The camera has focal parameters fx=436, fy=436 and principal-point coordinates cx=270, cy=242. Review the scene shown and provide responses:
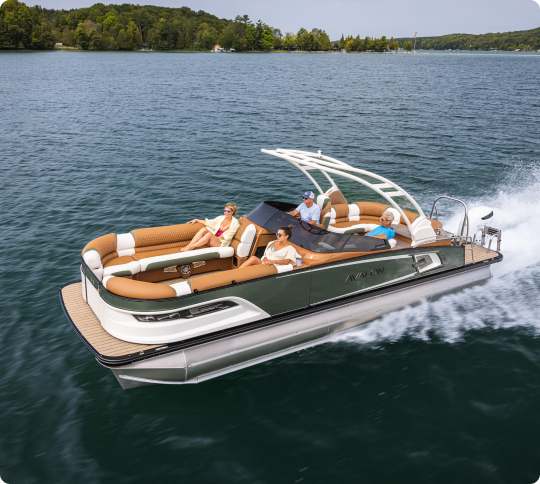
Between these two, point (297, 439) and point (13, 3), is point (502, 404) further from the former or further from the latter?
point (13, 3)

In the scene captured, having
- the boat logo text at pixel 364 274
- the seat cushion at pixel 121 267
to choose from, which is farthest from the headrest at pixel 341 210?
the seat cushion at pixel 121 267

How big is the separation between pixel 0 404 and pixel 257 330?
3.72 metres

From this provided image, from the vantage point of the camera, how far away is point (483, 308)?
28.3 feet

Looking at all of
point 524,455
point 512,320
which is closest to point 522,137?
point 512,320

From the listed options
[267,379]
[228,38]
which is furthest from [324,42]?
[267,379]

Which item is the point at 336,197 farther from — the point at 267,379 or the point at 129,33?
the point at 129,33

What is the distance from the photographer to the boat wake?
779 cm

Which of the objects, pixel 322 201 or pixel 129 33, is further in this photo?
pixel 129 33

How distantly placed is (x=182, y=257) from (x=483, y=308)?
234 inches

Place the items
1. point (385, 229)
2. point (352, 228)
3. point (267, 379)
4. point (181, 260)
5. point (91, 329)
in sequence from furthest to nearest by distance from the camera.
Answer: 1. point (352, 228)
2. point (385, 229)
3. point (181, 260)
4. point (267, 379)
5. point (91, 329)

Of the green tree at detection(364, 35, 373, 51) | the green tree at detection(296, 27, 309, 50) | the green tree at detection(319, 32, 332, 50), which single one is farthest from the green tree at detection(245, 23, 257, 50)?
the green tree at detection(364, 35, 373, 51)

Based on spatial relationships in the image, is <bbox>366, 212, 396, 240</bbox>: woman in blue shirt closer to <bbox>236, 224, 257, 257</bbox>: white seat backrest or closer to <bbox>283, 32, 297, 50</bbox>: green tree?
<bbox>236, 224, 257, 257</bbox>: white seat backrest

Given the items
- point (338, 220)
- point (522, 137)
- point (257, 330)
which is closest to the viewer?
point (257, 330)

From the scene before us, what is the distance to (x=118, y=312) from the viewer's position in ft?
19.4
